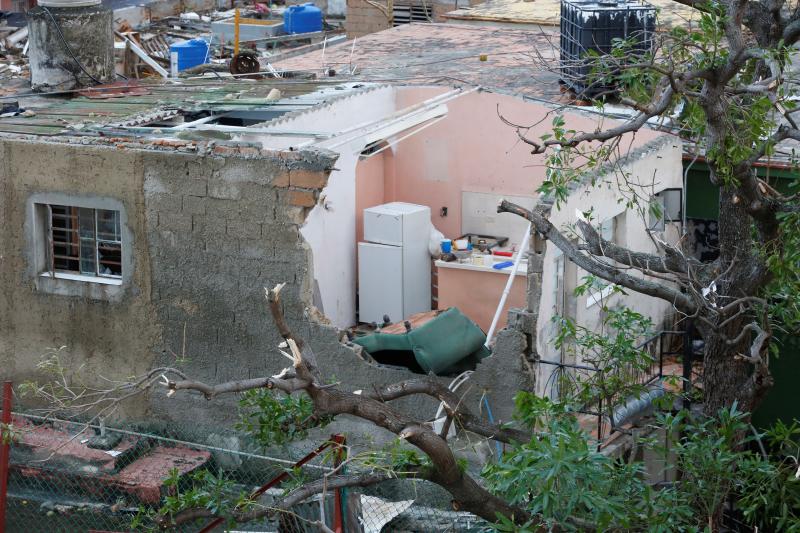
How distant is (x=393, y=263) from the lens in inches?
631

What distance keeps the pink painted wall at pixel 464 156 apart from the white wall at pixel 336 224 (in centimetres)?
147

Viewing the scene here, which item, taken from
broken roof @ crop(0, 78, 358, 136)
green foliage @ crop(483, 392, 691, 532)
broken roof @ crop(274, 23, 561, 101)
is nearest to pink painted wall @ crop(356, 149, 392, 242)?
broken roof @ crop(0, 78, 358, 136)

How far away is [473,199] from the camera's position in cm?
1809

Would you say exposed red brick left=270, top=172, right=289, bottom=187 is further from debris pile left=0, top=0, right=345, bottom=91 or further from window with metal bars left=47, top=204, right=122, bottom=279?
debris pile left=0, top=0, right=345, bottom=91

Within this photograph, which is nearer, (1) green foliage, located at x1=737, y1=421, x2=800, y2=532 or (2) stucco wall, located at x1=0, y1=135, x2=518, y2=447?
(1) green foliage, located at x1=737, y1=421, x2=800, y2=532

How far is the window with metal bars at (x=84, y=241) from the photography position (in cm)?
1405

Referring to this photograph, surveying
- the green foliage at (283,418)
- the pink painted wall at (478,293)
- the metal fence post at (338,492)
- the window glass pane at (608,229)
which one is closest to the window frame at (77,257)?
the pink painted wall at (478,293)

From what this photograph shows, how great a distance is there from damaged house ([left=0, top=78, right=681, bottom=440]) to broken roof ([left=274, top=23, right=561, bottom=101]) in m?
2.07

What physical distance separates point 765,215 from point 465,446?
4.09 metres

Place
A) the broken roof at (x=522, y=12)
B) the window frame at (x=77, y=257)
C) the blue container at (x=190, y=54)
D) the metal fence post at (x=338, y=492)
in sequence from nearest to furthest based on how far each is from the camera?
the metal fence post at (x=338, y=492) < the window frame at (x=77, y=257) < the blue container at (x=190, y=54) < the broken roof at (x=522, y=12)

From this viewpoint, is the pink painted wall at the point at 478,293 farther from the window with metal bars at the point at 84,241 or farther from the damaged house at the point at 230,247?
the window with metal bars at the point at 84,241

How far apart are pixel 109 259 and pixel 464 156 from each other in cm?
578

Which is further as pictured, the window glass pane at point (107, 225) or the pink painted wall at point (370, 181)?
the pink painted wall at point (370, 181)

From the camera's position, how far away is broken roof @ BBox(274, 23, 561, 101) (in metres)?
19.0
